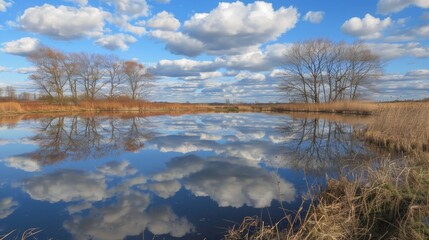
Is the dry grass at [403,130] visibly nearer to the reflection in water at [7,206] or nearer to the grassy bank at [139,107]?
the reflection in water at [7,206]

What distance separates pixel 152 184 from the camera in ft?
17.3

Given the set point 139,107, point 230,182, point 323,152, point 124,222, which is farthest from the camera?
point 139,107

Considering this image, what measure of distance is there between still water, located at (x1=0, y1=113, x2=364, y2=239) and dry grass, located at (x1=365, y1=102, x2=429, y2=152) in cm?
76

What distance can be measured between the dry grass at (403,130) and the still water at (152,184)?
30.1 inches

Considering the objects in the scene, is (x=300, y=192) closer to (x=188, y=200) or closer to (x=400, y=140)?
(x=188, y=200)

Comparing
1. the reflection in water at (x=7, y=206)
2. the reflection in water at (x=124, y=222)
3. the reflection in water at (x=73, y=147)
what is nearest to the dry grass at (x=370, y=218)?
the reflection in water at (x=124, y=222)

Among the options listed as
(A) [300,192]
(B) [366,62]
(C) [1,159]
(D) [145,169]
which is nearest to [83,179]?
(D) [145,169]

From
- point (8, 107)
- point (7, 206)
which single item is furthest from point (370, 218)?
point (8, 107)

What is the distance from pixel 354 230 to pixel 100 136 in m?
9.90

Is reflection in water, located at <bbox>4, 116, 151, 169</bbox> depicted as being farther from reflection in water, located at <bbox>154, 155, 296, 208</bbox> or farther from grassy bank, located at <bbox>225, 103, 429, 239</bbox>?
grassy bank, located at <bbox>225, 103, 429, 239</bbox>

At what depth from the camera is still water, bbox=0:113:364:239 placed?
12.0ft

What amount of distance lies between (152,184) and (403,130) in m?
7.99

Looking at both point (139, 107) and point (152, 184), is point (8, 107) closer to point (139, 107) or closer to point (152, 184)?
point (139, 107)

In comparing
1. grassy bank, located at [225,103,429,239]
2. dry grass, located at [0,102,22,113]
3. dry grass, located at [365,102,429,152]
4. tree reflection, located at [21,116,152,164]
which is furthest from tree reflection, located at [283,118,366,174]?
dry grass, located at [0,102,22,113]
